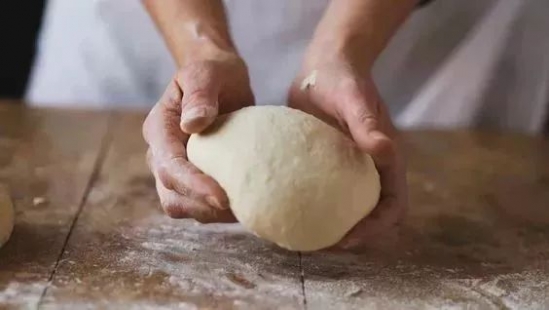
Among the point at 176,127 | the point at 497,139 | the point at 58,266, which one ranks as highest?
the point at 176,127

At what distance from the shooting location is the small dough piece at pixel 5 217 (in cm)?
94

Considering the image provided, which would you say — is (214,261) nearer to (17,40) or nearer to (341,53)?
(341,53)

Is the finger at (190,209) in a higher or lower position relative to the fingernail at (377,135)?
lower

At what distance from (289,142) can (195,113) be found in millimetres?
95

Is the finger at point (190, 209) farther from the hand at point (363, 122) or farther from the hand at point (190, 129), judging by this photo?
the hand at point (363, 122)

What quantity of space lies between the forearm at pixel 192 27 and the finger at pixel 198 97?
0.07m

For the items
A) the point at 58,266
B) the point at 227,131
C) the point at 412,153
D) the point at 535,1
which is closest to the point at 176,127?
the point at 227,131

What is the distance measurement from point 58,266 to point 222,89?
25cm

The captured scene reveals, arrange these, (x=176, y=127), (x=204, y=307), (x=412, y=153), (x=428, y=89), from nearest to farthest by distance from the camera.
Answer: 1. (x=204, y=307)
2. (x=176, y=127)
3. (x=412, y=153)
4. (x=428, y=89)

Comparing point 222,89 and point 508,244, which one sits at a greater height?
point 222,89

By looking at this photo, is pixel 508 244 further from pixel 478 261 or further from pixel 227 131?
pixel 227 131

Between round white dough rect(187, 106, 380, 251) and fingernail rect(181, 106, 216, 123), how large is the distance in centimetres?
3

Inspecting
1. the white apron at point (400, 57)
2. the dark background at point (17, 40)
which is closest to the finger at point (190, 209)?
the white apron at point (400, 57)

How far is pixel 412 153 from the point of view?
52.1 inches
